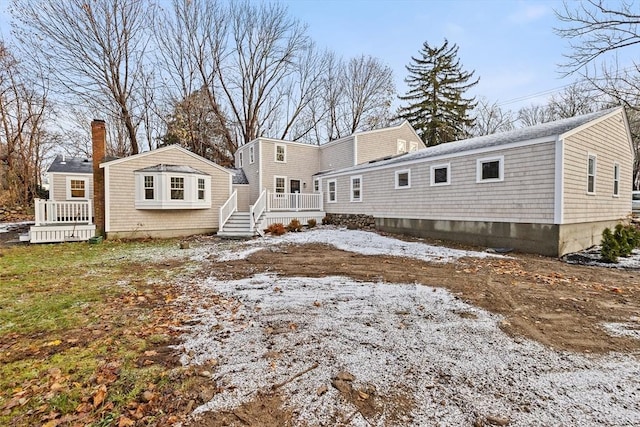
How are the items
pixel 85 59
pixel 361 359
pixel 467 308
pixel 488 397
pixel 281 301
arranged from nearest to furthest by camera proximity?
pixel 488 397 → pixel 361 359 → pixel 467 308 → pixel 281 301 → pixel 85 59

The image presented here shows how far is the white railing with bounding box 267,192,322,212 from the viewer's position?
50.8 ft

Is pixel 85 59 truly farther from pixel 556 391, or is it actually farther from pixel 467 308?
pixel 556 391

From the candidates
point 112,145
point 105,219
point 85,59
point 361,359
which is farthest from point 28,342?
point 112,145

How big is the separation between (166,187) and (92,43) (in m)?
10.6

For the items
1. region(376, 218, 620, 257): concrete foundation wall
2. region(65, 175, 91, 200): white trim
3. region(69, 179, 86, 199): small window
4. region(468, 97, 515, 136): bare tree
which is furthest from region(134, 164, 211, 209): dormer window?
region(468, 97, 515, 136): bare tree

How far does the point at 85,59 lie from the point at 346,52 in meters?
21.2

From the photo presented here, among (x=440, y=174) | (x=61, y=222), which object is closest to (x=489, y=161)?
(x=440, y=174)

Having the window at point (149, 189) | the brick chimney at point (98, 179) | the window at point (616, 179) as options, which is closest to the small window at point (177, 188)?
the window at point (149, 189)

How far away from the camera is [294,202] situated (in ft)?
54.0

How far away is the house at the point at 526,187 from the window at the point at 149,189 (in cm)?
1049

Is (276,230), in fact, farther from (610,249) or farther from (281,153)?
(610,249)

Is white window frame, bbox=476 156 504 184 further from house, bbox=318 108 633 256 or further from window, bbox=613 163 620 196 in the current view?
window, bbox=613 163 620 196

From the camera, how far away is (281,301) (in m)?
4.64

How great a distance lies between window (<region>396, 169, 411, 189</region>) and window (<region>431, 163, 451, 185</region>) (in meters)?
1.19
